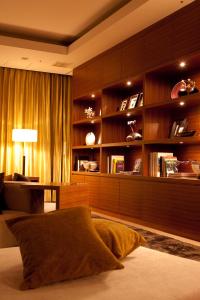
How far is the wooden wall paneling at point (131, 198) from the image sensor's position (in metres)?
4.24

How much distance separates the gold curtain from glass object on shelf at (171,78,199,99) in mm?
3060

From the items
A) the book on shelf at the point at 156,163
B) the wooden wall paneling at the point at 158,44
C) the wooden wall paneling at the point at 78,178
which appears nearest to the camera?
the wooden wall paneling at the point at 158,44

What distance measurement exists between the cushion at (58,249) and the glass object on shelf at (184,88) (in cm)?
269

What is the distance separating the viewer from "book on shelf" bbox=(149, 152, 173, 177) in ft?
13.4

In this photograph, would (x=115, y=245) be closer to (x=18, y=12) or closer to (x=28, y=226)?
(x=28, y=226)

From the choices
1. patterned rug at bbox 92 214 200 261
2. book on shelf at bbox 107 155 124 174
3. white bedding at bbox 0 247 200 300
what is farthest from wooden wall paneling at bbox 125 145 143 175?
white bedding at bbox 0 247 200 300

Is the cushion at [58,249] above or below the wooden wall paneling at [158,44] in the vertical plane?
below

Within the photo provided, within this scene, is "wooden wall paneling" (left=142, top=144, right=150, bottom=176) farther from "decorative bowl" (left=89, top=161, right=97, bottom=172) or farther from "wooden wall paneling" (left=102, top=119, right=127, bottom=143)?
"decorative bowl" (left=89, top=161, right=97, bottom=172)

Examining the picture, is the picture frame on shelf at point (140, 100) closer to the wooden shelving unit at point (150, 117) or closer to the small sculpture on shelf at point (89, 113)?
the wooden shelving unit at point (150, 117)

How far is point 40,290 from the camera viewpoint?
1189mm

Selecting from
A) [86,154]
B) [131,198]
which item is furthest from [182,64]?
[86,154]

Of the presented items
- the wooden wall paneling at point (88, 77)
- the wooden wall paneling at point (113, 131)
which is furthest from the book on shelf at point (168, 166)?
the wooden wall paneling at point (88, 77)

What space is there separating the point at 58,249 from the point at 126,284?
0.28 meters

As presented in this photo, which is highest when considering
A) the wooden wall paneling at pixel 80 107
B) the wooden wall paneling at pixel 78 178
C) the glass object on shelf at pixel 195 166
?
the wooden wall paneling at pixel 80 107
